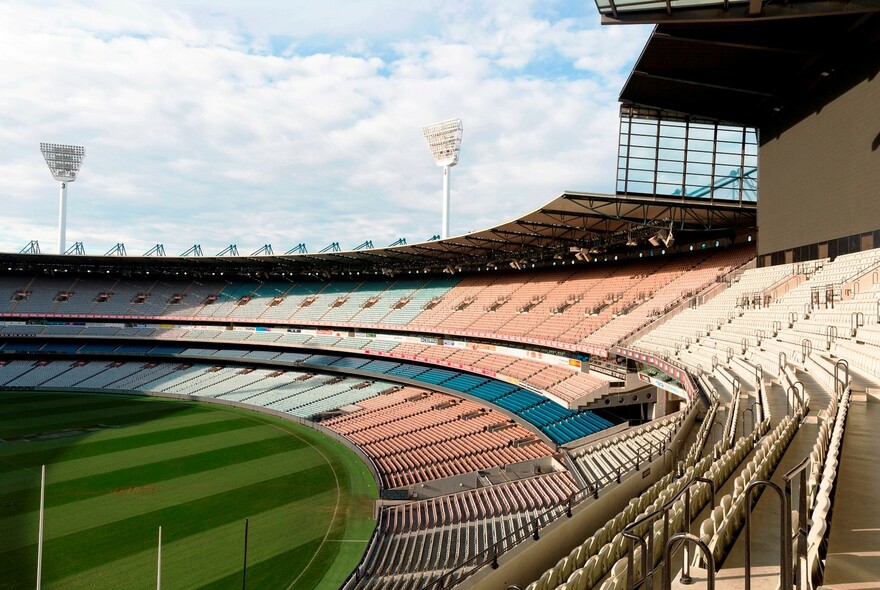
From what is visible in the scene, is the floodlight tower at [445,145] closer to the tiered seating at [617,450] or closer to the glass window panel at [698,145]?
the glass window panel at [698,145]

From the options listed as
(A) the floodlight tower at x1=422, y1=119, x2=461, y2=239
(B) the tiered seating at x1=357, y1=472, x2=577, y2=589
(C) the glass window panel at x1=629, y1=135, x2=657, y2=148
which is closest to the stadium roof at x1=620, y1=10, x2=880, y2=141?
(C) the glass window panel at x1=629, y1=135, x2=657, y2=148

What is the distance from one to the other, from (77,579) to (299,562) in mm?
5947

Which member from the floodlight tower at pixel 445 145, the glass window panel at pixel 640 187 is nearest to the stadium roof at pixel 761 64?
the glass window panel at pixel 640 187

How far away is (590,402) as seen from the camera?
2444cm

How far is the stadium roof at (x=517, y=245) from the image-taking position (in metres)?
25.8

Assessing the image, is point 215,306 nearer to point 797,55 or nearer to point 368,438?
point 368,438

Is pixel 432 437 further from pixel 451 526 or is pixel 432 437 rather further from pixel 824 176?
pixel 824 176

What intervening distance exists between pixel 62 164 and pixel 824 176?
74274mm

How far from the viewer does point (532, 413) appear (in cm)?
2736

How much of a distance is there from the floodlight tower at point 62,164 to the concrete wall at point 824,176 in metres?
70.5

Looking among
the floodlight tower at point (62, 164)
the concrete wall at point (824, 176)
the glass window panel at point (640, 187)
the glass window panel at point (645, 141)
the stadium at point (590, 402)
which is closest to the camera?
the stadium at point (590, 402)

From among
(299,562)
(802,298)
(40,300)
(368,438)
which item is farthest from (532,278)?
(40,300)

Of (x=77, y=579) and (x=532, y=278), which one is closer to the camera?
(x=77, y=579)

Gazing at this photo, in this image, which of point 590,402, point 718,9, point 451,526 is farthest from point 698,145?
point 451,526
